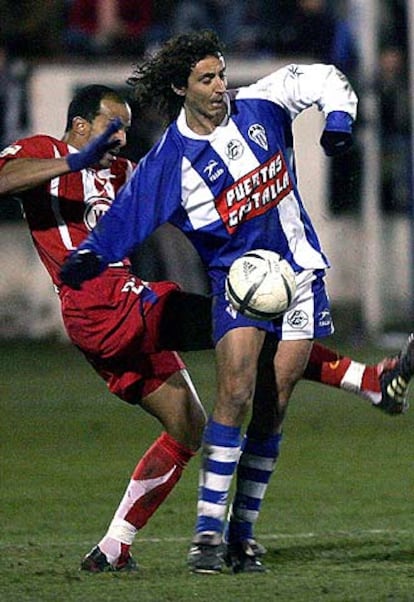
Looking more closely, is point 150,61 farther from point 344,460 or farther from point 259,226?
point 344,460

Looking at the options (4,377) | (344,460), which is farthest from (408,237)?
(344,460)

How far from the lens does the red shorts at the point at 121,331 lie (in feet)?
26.0

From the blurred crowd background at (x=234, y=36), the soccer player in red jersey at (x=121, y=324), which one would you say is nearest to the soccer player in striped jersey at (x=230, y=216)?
the soccer player in red jersey at (x=121, y=324)

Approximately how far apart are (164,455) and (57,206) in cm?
116

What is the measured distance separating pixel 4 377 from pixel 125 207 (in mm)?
8369

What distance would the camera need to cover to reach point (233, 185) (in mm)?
7633

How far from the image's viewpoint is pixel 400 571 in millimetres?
7496

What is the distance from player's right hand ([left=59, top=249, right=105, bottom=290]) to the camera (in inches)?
302

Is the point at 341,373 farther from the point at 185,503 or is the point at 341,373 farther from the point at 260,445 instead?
the point at 185,503

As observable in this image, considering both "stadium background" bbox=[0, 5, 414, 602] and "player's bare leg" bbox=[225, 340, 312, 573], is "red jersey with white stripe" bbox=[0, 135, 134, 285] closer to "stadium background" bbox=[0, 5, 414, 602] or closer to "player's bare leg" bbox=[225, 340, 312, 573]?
"player's bare leg" bbox=[225, 340, 312, 573]

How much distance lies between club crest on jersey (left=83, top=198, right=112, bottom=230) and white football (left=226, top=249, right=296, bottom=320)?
2.46ft

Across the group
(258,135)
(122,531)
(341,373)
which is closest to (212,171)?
(258,135)

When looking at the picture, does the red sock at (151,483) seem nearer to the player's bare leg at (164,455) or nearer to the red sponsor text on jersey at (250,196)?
the player's bare leg at (164,455)

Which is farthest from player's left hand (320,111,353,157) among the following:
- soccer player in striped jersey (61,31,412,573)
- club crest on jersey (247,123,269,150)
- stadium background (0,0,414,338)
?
stadium background (0,0,414,338)
